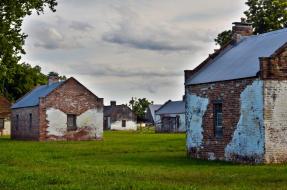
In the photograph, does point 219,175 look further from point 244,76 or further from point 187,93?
point 187,93

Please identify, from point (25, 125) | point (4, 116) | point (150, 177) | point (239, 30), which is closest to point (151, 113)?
point (4, 116)

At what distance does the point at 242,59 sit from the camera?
26406 millimetres

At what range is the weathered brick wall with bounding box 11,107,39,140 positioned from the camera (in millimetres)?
53000

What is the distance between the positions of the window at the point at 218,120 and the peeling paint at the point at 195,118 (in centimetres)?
75

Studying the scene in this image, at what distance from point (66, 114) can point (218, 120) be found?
2819 centimetres

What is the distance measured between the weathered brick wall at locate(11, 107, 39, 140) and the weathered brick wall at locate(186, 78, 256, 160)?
1089 inches

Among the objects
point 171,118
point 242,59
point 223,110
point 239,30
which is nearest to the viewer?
point 223,110

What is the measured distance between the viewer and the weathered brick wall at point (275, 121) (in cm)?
2269

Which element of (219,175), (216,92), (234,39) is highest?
(234,39)

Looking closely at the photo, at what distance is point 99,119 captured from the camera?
54094 millimetres

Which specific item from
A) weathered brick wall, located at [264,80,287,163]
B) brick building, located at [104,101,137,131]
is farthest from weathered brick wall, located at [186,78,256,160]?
brick building, located at [104,101,137,131]

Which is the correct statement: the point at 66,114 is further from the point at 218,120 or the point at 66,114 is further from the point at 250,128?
the point at 250,128

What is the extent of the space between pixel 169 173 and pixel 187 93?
9459 mm

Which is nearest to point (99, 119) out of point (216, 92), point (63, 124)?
point (63, 124)
